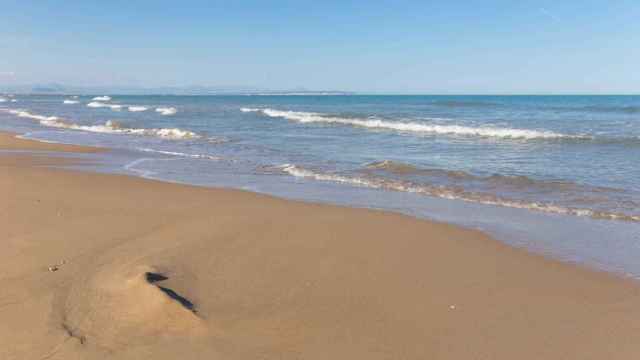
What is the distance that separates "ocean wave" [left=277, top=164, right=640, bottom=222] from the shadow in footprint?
600 centimetres

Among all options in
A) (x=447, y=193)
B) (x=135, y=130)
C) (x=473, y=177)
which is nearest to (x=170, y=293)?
(x=447, y=193)

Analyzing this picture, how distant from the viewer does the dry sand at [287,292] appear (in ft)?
12.4

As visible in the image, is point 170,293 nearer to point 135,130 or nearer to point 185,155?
point 185,155

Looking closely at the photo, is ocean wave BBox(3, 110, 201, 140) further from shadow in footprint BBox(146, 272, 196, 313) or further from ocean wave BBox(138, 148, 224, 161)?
shadow in footprint BBox(146, 272, 196, 313)

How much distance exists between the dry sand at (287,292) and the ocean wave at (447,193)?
2.25m

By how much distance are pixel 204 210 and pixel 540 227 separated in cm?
472

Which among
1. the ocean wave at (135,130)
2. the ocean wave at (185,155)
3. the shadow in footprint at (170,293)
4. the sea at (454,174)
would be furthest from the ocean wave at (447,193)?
the ocean wave at (135,130)

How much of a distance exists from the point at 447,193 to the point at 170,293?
21.6ft

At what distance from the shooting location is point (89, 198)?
880cm

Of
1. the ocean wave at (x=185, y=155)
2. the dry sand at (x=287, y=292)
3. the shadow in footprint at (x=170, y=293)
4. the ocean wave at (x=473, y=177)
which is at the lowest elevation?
the ocean wave at (x=185, y=155)

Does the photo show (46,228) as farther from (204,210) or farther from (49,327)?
(49,327)

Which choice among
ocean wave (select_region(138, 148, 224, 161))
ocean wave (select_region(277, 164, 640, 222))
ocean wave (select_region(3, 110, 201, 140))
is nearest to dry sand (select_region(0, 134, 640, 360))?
ocean wave (select_region(277, 164, 640, 222))

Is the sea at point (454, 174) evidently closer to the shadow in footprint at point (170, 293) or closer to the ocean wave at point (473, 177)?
the ocean wave at point (473, 177)

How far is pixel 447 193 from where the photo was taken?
32.9ft
